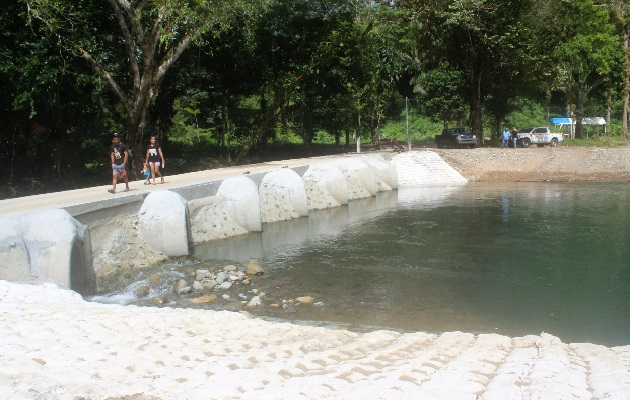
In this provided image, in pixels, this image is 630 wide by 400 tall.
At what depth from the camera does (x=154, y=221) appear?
14664 millimetres

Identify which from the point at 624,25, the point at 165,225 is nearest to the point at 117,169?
the point at 165,225

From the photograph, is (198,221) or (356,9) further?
(356,9)

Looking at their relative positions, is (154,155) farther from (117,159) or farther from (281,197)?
(281,197)

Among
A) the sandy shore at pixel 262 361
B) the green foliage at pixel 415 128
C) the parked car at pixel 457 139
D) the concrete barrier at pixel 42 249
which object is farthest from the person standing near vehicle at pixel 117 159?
the green foliage at pixel 415 128

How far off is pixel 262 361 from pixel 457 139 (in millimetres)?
33047

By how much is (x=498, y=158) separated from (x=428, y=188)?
6.50 meters

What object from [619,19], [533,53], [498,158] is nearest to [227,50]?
[498,158]

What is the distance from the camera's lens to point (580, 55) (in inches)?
1506

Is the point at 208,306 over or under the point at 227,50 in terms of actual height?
under

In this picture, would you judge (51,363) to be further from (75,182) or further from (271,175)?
(75,182)

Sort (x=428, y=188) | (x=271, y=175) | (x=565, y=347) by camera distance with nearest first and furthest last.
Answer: (x=565, y=347)
(x=271, y=175)
(x=428, y=188)

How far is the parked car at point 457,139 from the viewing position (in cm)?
3784

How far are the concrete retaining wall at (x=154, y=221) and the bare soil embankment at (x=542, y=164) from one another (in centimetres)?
955

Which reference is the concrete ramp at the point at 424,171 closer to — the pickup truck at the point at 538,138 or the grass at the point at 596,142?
the pickup truck at the point at 538,138
